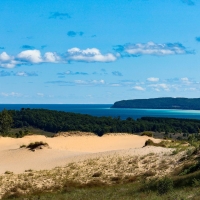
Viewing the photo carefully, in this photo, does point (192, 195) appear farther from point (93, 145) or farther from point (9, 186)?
point (93, 145)

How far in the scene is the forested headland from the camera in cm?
8862

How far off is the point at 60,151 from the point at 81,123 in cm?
5982

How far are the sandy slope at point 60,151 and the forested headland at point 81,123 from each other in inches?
1406

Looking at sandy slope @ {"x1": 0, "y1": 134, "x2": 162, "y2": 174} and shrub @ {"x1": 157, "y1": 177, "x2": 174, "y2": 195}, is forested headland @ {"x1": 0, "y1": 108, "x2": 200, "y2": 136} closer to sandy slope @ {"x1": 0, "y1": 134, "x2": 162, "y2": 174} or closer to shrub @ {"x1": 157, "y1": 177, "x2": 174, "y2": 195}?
sandy slope @ {"x1": 0, "y1": 134, "x2": 162, "y2": 174}

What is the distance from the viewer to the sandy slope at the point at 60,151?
31656mm

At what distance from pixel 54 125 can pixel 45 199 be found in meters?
82.2

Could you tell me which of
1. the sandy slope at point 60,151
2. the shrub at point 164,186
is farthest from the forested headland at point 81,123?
the shrub at point 164,186

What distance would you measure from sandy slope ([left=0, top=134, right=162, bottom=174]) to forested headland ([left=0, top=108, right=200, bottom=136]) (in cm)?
3572

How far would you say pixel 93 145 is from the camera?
44406 mm

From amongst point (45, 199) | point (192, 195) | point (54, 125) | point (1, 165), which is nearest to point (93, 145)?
point (1, 165)

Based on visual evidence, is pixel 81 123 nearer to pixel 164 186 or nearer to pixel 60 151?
pixel 60 151

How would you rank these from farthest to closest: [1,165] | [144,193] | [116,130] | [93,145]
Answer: [116,130]
[93,145]
[1,165]
[144,193]

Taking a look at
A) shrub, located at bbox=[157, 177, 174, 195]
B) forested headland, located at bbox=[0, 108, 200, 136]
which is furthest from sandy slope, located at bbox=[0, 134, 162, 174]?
forested headland, located at bbox=[0, 108, 200, 136]

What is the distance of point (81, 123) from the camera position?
96562 mm
